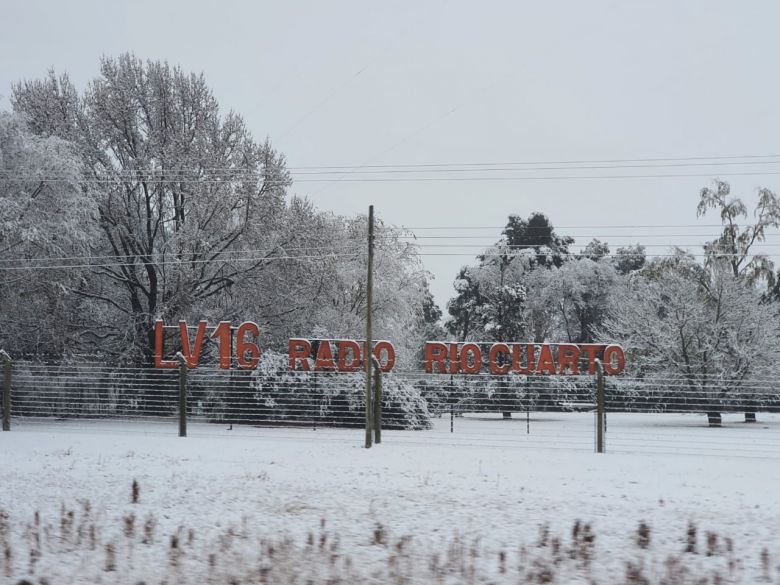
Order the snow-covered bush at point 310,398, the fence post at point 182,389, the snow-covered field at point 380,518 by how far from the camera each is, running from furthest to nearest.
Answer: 1. the snow-covered bush at point 310,398
2. the fence post at point 182,389
3. the snow-covered field at point 380,518

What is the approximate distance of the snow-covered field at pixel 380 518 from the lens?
19.1 feet

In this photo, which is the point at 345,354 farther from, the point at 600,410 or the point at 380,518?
the point at 380,518

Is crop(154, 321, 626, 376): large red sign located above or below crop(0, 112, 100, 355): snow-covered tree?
below

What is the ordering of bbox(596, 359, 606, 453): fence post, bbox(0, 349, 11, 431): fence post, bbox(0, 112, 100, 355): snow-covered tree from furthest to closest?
bbox(0, 112, 100, 355): snow-covered tree < bbox(0, 349, 11, 431): fence post < bbox(596, 359, 606, 453): fence post

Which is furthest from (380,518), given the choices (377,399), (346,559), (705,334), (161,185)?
(705,334)

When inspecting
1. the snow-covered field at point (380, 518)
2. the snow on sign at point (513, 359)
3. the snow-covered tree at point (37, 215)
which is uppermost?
the snow-covered tree at point (37, 215)

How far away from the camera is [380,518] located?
7762 mm

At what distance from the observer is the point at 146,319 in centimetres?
2733

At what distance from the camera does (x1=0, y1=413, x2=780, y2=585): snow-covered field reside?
5824 mm

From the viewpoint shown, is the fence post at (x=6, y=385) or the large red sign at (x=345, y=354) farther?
the large red sign at (x=345, y=354)

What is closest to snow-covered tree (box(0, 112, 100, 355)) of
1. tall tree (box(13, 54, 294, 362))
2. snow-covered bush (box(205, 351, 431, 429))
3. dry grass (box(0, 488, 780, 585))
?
tall tree (box(13, 54, 294, 362))

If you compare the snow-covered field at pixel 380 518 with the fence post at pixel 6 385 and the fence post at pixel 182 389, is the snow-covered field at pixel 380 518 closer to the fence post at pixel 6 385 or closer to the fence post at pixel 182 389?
the fence post at pixel 182 389

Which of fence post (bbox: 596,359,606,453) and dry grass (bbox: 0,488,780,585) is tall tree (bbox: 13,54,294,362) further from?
dry grass (bbox: 0,488,780,585)

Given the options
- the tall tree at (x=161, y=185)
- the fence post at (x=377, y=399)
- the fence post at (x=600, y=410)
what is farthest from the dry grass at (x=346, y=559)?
the tall tree at (x=161, y=185)
